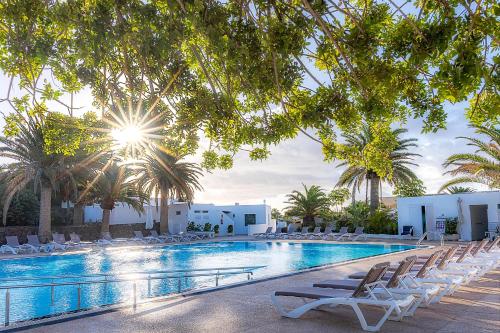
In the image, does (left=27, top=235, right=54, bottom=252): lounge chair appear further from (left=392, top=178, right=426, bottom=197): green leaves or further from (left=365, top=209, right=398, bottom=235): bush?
(left=392, top=178, right=426, bottom=197): green leaves

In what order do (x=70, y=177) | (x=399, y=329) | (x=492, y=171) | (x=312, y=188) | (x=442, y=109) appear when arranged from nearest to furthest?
1. (x=442, y=109)
2. (x=399, y=329)
3. (x=492, y=171)
4. (x=70, y=177)
5. (x=312, y=188)

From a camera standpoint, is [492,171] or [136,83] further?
[492,171]

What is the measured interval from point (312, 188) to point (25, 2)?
32.3 metres

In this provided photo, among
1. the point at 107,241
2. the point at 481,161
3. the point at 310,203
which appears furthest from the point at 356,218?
the point at 107,241

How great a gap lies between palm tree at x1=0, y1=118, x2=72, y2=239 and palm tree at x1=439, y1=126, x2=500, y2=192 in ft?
71.4

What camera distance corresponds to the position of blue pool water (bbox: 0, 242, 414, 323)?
37.0ft

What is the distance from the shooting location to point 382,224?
29953mm

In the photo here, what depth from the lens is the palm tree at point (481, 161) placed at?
24297 millimetres

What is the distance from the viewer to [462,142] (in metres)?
25.0

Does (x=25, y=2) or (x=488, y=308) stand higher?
(x=25, y=2)

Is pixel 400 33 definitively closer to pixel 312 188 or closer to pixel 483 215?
pixel 483 215

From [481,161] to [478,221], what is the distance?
13.0 ft

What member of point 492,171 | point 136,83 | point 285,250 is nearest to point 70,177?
point 285,250

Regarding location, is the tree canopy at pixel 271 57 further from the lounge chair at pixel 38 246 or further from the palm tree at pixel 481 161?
the palm tree at pixel 481 161
